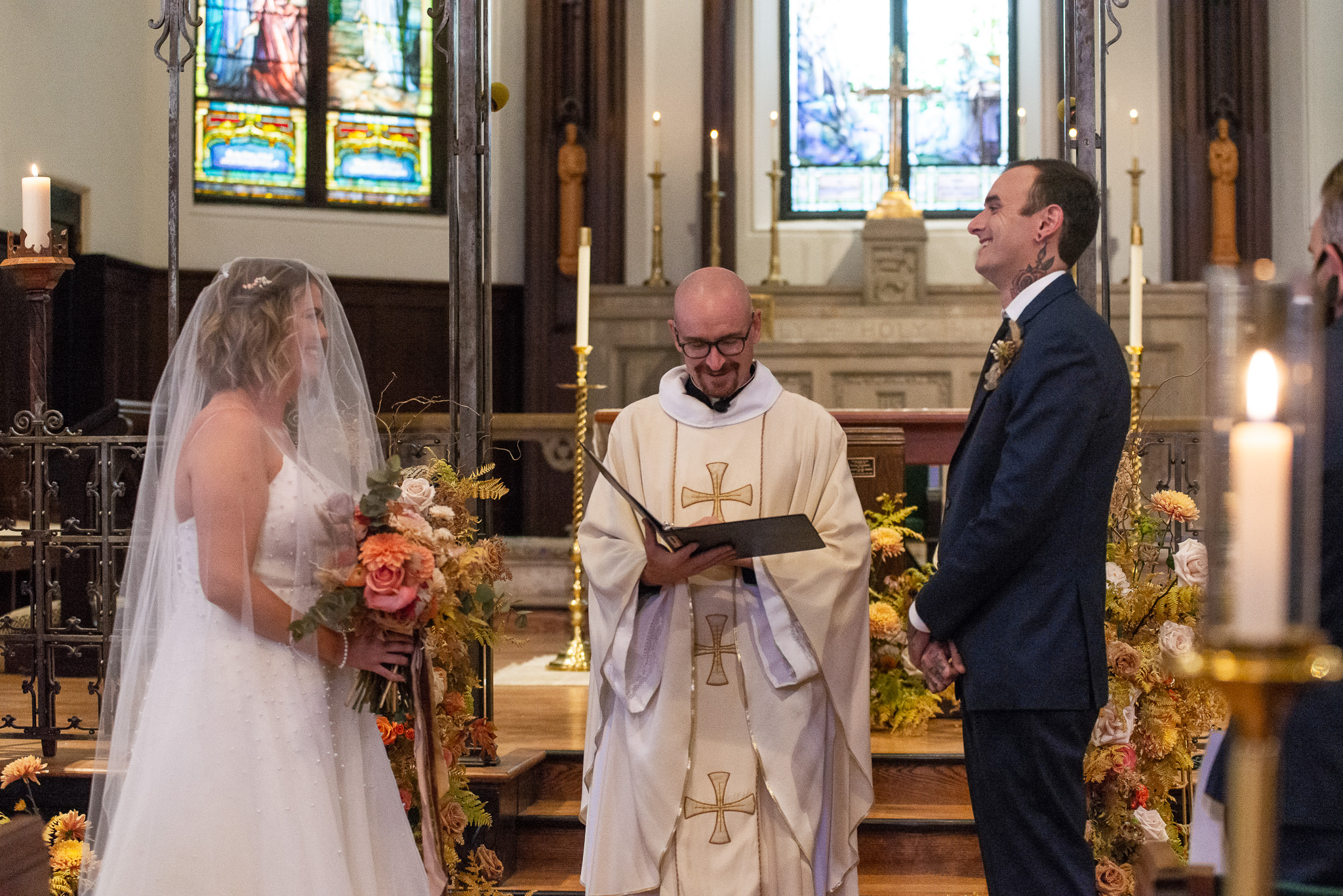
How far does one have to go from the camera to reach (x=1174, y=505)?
12.9 ft

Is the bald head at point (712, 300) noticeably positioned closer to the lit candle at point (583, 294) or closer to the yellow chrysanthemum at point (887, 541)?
the yellow chrysanthemum at point (887, 541)

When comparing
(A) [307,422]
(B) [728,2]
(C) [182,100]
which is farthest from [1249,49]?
(A) [307,422]

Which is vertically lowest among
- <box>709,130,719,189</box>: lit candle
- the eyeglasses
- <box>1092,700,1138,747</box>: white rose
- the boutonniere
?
<box>1092,700,1138,747</box>: white rose

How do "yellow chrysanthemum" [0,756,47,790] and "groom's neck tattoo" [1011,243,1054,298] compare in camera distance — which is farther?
"yellow chrysanthemum" [0,756,47,790]

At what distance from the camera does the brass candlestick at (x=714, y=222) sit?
10.3 meters

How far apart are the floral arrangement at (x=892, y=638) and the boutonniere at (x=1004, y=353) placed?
2056 millimetres

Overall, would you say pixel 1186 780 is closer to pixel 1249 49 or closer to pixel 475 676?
pixel 475 676

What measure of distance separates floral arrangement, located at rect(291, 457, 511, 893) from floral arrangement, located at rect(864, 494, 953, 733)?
1.54m

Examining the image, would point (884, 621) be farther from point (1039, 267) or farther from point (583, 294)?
point (1039, 267)

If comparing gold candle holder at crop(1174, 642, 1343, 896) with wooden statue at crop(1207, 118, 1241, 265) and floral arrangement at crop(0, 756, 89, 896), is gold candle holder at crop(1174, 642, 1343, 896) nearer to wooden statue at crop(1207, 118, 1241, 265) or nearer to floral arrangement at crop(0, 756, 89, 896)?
floral arrangement at crop(0, 756, 89, 896)

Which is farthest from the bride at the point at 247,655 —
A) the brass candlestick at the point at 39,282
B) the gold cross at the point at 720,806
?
the brass candlestick at the point at 39,282

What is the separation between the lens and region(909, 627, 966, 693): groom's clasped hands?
8.96 ft

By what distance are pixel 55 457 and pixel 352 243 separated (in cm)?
477

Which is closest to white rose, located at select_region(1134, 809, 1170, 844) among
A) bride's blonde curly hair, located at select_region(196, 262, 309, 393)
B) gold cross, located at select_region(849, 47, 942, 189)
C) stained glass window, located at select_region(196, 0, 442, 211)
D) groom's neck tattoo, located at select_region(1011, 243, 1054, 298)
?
groom's neck tattoo, located at select_region(1011, 243, 1054, 298)
